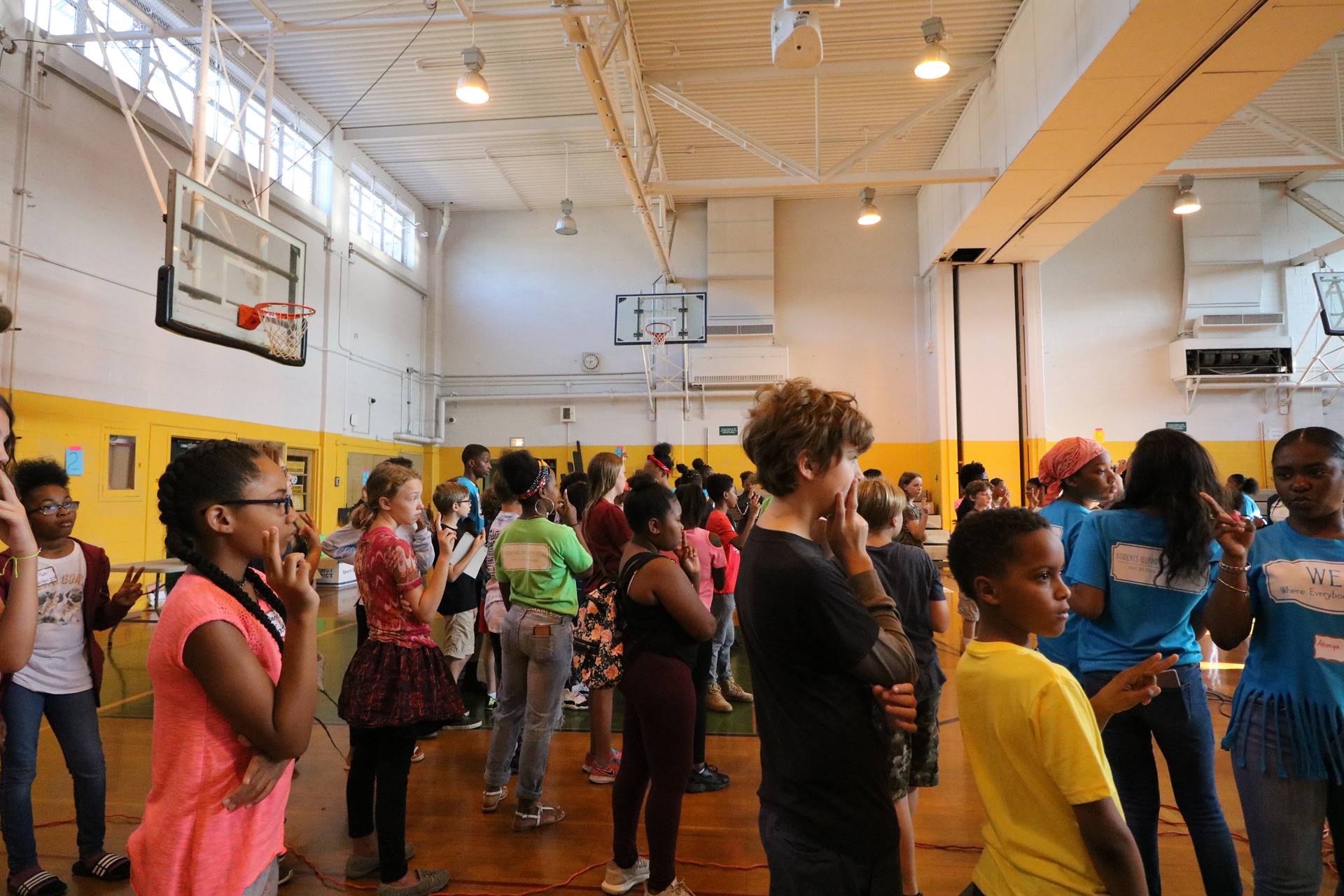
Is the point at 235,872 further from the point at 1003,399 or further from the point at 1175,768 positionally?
the point at 1003,399

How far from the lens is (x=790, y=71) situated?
27.0 feet

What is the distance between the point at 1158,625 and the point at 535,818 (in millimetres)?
2411

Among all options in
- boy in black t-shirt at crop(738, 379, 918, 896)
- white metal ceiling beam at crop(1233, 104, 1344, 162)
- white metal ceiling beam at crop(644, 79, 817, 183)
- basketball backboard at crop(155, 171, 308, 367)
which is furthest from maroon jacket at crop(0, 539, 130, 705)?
white metal ceiling beam at crop(1233, 104, 1344, 162)

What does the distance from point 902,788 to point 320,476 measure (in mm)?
9968

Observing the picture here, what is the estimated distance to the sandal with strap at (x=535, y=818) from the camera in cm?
292

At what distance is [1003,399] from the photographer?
11016 mm

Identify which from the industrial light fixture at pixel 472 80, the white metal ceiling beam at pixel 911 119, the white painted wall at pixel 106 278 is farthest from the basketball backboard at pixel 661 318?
the industrial light fixture at pixel 472 80

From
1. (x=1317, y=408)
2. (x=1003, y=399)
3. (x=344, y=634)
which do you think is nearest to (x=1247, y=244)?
(x=1317, y=408)

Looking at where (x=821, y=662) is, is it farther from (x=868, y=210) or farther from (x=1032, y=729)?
(x=868, y=210)

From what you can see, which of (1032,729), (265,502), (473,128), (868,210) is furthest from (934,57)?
(265,502)

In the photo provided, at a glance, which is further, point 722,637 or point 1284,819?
point 722,637

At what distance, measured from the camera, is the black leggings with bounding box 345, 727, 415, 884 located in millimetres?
2342

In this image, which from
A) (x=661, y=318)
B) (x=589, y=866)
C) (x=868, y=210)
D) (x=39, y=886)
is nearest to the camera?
(x=39, y=886)

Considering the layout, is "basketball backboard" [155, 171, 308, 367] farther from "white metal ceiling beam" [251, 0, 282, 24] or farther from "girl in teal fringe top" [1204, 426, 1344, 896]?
"girl in teal fringe top" [1204, 426, 1344, 896]
